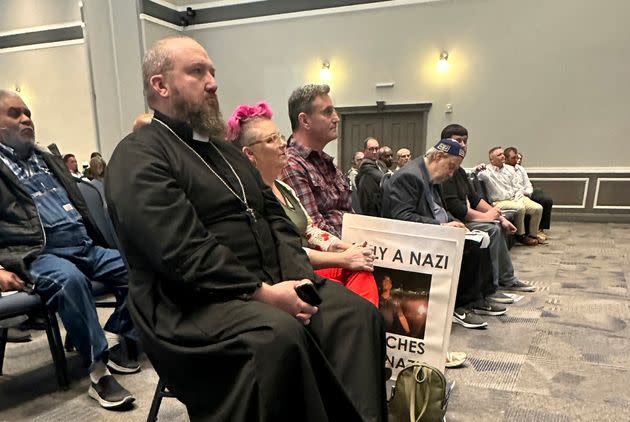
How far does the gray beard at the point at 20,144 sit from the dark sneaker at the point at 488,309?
2775 mm

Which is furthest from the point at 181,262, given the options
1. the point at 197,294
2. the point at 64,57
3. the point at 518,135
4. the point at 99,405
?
the point at 64,57

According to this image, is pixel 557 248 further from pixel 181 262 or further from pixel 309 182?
pixel 181 262

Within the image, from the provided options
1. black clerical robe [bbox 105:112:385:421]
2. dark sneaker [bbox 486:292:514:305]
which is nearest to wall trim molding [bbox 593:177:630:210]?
dark sneaker [bbox 486:292:514:305]

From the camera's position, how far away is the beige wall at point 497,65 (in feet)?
20.9

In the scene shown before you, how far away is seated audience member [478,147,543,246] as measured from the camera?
491 cm

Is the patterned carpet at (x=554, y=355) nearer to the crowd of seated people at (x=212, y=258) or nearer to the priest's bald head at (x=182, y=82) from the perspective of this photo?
the crowd of seated people at (x=212, y=258)

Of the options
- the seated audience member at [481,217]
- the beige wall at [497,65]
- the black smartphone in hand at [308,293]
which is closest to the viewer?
the black smartphone in hand at [308,293]

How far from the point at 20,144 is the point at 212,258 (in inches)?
60.8

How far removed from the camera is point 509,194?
5039 mm

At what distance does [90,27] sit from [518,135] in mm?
6375

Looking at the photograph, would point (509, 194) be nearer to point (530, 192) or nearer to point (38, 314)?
point (530, 192)

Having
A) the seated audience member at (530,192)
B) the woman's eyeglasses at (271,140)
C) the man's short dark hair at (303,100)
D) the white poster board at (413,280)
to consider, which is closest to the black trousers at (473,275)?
the white poster board at (413,280)

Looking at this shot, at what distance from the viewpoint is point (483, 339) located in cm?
248

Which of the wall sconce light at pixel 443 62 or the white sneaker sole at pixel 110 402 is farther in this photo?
the wall sconce light at pixel 443 62
